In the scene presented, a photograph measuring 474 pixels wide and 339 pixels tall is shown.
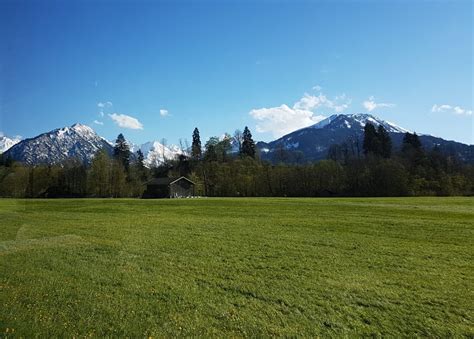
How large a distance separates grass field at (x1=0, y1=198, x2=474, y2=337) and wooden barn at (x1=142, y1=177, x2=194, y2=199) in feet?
218

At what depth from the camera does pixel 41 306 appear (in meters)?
8.87

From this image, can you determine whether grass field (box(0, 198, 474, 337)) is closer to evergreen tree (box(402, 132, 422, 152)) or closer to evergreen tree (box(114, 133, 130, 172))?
evergreen tree (box(402, 132, 422, 152))

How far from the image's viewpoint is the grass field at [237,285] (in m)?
7.92

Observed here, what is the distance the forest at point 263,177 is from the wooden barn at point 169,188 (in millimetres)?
4303

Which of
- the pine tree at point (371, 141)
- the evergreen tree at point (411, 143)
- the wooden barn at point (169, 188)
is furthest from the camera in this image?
the pine tree at point (371, 141)

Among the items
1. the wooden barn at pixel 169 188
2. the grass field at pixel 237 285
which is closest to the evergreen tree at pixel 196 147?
the wooden barn at pixel 169 188

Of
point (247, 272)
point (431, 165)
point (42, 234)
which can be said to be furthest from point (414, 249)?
point (431, 165)

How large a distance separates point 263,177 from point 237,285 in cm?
9081

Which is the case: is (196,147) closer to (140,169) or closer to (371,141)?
(140,169)

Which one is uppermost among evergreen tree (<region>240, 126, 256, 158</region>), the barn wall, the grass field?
evergreen tree (<region>240, 126, 256, 158</region>)

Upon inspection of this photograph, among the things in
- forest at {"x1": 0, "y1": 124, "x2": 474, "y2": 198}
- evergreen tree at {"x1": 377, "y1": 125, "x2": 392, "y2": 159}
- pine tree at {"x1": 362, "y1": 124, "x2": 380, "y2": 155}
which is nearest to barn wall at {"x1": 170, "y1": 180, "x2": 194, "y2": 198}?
forest at {"x1": 0, "y1": 124, "x2": 474, "y2": 198}

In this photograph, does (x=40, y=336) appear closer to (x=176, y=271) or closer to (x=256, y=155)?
(x=176, y=271)

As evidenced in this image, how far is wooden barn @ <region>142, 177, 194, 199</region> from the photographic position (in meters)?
86.6

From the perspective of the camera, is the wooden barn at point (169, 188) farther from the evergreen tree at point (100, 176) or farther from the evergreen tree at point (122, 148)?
the evergreen tree at point (122, 148)
